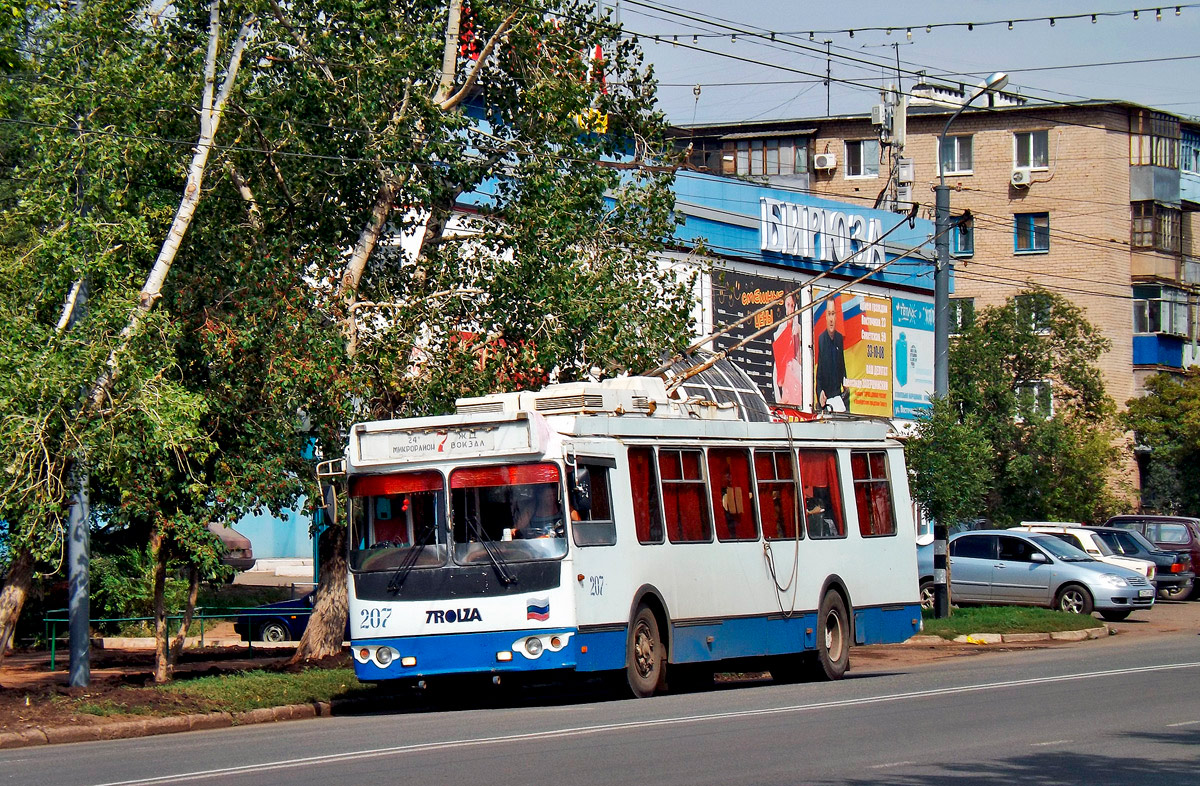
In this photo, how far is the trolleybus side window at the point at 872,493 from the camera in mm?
19719

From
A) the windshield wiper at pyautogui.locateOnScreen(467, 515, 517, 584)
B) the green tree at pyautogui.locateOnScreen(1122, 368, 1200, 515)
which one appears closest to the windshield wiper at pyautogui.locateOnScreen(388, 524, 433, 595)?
the windshield wiper at pyautogui.locateOnScreen(467, 515, 517, 584)

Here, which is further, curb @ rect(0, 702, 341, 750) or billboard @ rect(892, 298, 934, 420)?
billboard @ rect(892, 298, 934, 420)

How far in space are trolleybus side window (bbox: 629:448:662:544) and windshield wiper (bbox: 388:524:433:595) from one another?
2130 mm

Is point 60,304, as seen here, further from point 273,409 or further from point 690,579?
point 690,579

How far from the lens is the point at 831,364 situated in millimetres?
40156

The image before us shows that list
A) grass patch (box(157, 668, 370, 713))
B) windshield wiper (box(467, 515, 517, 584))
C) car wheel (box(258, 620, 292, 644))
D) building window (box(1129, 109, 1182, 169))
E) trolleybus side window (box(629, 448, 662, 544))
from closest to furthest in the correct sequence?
windshield wiper (box(467, 515, 517, 584)) → grass patch (box(157, 668, 370, 713)) → trolleybus side window (box(629, 448, 662, 544)) → car wheel (box(258, 620, 292, 644)) → building window (box(1129, 109, 1182, 169))

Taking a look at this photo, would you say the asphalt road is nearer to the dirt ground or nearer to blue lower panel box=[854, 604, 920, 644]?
the dirt ground

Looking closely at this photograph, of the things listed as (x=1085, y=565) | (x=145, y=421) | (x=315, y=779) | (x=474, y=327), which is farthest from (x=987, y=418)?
(x=315, y=779)

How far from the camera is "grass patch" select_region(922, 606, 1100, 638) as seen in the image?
25672 millimetres

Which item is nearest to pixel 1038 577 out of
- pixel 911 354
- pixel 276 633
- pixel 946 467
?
pixel 946 467

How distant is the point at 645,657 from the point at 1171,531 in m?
23.1

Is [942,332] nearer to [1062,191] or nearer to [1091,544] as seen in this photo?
[1091,544]

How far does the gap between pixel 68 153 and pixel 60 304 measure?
1.54 m

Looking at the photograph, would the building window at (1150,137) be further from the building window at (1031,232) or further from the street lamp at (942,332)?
the street lamp at (942,332)
